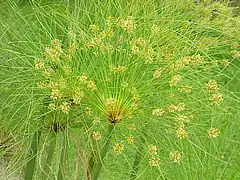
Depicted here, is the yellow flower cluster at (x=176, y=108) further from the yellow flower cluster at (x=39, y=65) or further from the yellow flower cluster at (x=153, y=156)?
the yellow flower cluster at (x=39, y=65)

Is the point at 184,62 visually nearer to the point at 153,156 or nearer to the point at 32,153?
the point at 153,156

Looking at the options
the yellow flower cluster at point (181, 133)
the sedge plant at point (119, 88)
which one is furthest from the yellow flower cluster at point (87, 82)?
the yellow flower cluster at point (181, 133)

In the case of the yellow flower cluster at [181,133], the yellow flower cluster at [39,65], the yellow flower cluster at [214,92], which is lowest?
the yellow flower cluster at [181,133]

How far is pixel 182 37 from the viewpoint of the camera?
698mm

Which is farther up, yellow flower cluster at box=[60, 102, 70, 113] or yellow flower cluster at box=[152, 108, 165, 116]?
yellow flower cluster at box=[60, 102, 70, 113]

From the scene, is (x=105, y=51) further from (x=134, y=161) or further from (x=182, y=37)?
(x=134, y=161)

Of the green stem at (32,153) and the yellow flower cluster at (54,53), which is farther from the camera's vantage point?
the green stem at (32,153)

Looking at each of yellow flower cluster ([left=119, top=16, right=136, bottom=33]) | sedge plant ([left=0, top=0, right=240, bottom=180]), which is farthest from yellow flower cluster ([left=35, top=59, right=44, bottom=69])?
yellow flower cluster ([left=119, top=16, right=136, bottom=33])

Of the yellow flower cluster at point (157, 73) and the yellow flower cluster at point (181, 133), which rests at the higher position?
the yellow flower cluster at point (157, 73)

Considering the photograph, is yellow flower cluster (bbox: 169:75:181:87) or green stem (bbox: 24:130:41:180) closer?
yellow flower cluster (bbox: 169:75:181:87)

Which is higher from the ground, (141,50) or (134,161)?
(141,50)

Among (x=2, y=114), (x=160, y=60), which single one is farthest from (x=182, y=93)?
(x=2, y=114)

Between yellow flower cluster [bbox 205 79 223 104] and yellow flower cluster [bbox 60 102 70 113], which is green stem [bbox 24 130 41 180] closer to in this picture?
yellow flower cluster [bbox 60 102 70 113]

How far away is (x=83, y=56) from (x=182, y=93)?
134mm
